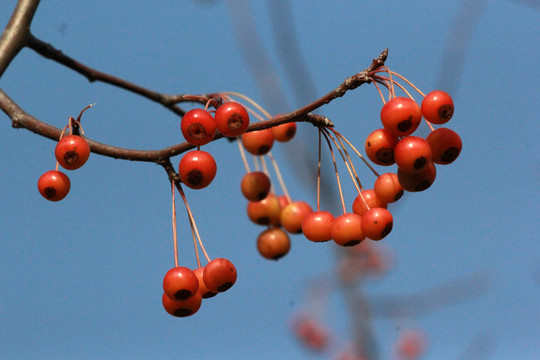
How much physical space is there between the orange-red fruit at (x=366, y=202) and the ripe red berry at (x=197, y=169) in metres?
0.62

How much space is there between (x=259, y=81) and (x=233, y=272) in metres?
2.38

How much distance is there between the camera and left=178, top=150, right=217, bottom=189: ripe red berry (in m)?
2.30

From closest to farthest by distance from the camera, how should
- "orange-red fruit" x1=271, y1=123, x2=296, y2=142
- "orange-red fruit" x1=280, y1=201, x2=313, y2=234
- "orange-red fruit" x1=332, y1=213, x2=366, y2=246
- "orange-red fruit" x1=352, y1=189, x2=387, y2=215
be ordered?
"orange-red fruit" x1=332, y1=213, x2=366, y2=246
"orange-red fruit" x1=352, y1=189, x2=387, y2=215
"orange-red fruit" x1=271, y1=123, x2=296, y2=142
"orange-red fruit" x1=280, y1=201, x2=313, y2=234

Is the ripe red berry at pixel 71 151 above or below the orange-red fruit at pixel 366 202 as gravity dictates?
above

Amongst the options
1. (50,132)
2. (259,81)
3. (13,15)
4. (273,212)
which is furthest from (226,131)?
(259,81)

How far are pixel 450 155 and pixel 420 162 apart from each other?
204 mm

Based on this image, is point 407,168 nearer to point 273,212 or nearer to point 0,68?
point 273,212

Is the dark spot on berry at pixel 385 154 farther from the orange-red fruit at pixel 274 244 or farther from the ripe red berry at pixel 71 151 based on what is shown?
the orange-red fruit at pixel 274 244

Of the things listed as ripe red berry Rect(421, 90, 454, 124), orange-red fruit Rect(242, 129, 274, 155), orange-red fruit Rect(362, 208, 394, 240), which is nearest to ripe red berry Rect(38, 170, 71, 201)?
orange-red fruit Rect(242, 129, 274, 155)

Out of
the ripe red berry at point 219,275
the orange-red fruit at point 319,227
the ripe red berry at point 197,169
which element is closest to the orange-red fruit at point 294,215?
the orange-red fruit at point 319,227

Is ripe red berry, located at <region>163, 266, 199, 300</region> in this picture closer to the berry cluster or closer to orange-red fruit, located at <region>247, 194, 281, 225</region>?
the berry cluster

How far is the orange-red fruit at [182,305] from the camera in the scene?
7.93ft

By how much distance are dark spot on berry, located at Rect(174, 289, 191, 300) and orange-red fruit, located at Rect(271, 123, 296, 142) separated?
3.74 ft

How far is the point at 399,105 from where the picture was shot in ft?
6.91
